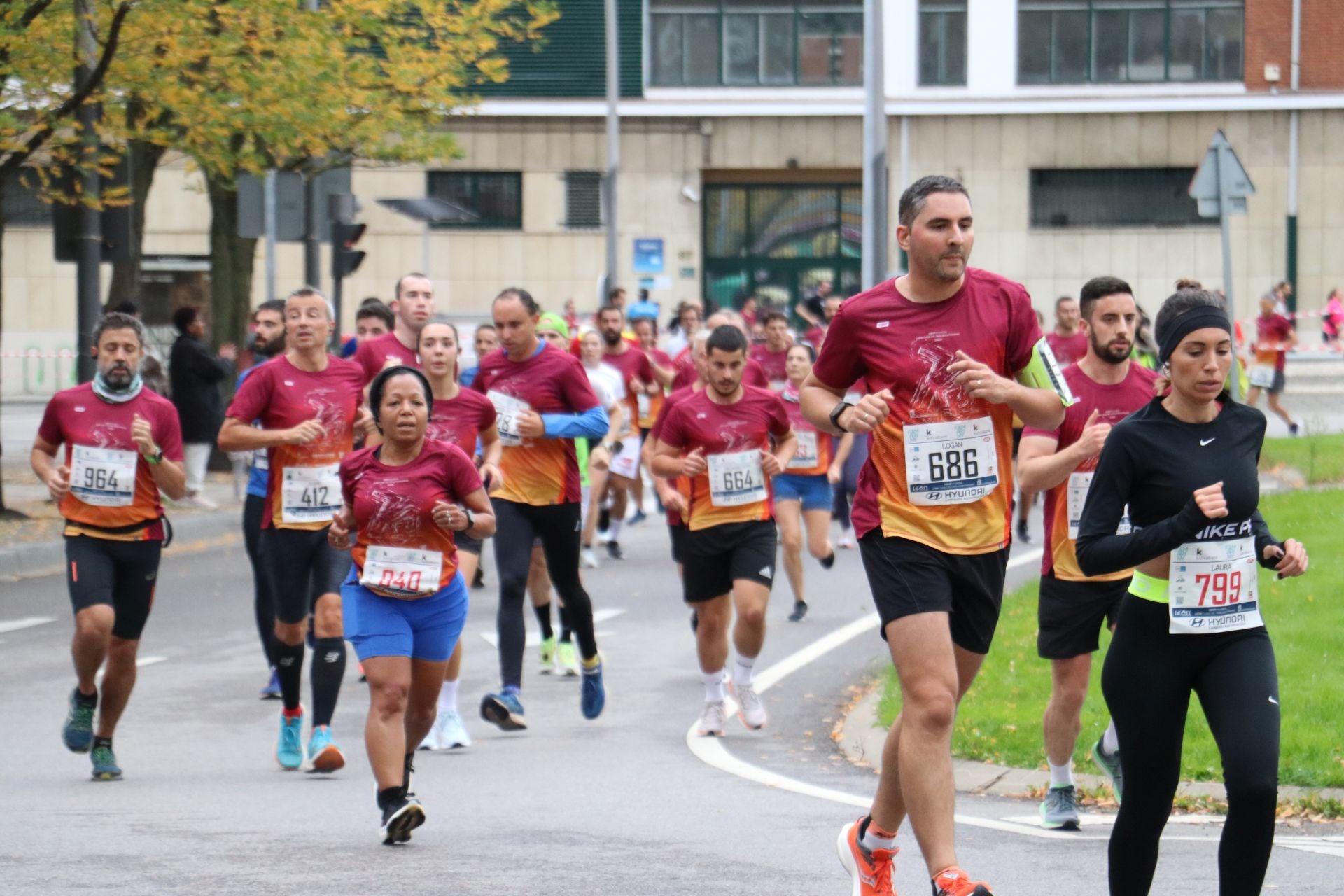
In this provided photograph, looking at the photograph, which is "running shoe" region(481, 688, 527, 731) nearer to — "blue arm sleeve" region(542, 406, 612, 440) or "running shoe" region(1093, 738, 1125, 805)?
"blue arm sleeve" region(542, 406, 612, 440)

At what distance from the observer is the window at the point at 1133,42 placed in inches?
1613

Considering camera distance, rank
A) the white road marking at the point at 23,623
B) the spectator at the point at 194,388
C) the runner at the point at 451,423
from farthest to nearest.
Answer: the spectator at the point at 194,388 < the white road marking at the point at 23,623 < the runner at the point at 451,423

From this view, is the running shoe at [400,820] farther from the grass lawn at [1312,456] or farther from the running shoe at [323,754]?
the grass lawn at [1312,456]

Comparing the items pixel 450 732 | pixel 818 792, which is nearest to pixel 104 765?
pixel 450 732

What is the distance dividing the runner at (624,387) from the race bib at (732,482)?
7214mm

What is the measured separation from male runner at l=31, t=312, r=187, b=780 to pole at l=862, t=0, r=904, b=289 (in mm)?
9201

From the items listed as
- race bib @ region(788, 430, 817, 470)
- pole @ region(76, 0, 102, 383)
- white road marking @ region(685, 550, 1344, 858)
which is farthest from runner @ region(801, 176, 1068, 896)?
pole @ region(76, 0, 102, 383)

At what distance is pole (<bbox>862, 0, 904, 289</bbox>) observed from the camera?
17.9 metres

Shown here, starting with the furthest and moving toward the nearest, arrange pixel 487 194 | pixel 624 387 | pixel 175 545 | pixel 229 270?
pixel 487 194, pixel 229 270, pixel 175 545, pixel 624 387

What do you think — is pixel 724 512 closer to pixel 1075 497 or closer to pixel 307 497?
pixel 307 497

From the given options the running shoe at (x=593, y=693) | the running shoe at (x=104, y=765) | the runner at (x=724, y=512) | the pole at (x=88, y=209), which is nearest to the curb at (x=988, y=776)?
the runner at (x=724, y=512)

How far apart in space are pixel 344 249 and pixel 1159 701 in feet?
59.2

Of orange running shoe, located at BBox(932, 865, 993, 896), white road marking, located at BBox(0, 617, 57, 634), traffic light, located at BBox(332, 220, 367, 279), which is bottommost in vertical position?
white road marking, located at BBox(0, 617, 57, 634)

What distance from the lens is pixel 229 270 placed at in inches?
984
